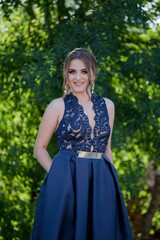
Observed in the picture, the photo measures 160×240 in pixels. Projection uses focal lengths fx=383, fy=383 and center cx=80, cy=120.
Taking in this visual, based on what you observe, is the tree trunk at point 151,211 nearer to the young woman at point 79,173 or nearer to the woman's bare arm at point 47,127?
the young woman at point 79,173

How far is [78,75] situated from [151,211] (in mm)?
4196

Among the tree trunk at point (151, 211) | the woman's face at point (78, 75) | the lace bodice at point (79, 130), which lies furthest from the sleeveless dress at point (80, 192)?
the tree trunk at point (151, 211)

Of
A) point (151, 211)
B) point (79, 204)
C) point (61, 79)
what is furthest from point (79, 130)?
point (151, 211)

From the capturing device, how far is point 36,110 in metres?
5.10

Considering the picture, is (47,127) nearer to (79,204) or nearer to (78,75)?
(78,75)

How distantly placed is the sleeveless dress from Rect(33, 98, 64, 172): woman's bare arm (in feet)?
0.20

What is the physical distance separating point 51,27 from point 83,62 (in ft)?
6.18

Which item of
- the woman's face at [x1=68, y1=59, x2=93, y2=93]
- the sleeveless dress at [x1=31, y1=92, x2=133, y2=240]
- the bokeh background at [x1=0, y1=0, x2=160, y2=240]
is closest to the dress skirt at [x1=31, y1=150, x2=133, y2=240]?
the sleeveless dress at [x1=31, y1=92, x2=133, y2=240]

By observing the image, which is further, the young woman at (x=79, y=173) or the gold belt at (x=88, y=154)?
the gold belt at (x=88, y=154)

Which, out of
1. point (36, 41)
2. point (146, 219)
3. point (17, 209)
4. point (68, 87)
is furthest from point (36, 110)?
point (146, 219)

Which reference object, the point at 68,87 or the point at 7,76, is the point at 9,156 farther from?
the point at 68,87

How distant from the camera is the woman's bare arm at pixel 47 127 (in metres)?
3.15

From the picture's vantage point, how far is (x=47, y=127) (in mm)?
3162

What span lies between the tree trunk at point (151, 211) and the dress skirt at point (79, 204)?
11.7ft
